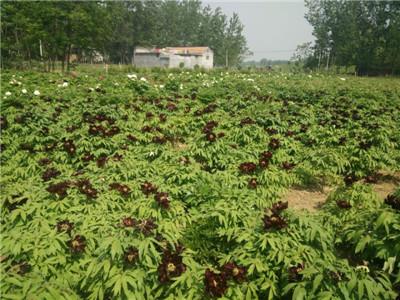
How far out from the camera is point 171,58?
40.8m

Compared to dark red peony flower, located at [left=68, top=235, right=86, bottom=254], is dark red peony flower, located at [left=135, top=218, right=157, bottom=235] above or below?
above

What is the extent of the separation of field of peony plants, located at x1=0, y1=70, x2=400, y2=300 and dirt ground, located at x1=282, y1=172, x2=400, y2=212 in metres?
0.04

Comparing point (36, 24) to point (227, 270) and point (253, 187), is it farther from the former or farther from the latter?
point (227, 270)

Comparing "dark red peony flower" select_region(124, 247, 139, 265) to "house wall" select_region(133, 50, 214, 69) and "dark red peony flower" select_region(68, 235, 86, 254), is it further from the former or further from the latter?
"house wall" select_region(133, 50, 214, 69)

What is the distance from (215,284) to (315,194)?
10.5 ft

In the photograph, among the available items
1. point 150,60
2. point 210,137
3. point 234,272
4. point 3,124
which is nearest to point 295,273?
point 234,272

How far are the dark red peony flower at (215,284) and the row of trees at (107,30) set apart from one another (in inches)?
817

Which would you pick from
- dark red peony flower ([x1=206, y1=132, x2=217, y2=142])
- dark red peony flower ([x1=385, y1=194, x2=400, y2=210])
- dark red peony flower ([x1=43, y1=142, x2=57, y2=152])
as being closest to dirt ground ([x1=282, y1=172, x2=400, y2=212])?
dark red peony flower ([x1=206, y1=132, x2=217, y2=142])

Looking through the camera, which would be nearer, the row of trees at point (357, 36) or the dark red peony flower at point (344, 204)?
the dark red peony flower at point (344, 204)

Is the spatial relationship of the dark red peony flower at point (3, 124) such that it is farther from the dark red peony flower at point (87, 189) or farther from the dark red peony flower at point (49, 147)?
the dark red peony flower at point (87, 189)

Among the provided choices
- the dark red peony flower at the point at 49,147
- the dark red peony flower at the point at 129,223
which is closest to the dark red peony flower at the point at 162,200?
the dark red peony flower at the point at 129,223

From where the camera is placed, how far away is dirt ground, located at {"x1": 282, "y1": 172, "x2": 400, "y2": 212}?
4496mm

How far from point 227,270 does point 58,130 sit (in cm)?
411

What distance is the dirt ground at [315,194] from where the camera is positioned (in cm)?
450
